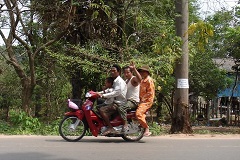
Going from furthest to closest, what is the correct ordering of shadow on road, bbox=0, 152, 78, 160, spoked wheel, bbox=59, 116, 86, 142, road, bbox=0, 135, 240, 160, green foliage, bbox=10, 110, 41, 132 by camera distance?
green foliage, bbox=10, 110, 41, 132 → spoked wheel, bbox=59, 116, 86, 142 → road, bbox=0, 135, 240, 160 → shadow on road, bbox=0, 152, 78, 160

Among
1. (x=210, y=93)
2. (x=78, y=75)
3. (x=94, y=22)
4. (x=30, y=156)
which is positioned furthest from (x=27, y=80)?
(x=210, y=93)

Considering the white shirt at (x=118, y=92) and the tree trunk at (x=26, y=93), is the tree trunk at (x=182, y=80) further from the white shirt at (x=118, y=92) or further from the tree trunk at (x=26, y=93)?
the tree trunk at (x=26, y=93)

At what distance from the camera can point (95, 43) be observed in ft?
41.2

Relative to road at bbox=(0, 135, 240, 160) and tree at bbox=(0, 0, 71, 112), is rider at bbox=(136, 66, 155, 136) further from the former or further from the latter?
tree at bbox=(0, 0, 71, 112)

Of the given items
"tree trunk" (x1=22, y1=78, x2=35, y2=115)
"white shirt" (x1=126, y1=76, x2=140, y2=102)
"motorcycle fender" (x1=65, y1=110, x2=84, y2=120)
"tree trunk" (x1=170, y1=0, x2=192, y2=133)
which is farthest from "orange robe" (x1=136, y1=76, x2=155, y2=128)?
"tree trunk" (x1=22, y1=78, x2=35, y2=115)

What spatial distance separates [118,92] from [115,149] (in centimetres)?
132

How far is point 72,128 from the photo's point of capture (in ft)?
27.9

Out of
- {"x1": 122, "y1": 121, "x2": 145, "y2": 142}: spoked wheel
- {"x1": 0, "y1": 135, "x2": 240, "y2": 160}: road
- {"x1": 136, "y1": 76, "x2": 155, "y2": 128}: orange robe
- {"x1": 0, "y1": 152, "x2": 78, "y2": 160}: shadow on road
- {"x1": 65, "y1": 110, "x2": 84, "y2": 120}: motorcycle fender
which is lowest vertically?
{"x1": 0, "y1": 152, "x2": 78, "y2": 160}: shadow on road

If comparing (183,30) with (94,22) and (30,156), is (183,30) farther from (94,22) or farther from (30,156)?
(30,156)

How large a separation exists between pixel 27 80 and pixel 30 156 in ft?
20.4

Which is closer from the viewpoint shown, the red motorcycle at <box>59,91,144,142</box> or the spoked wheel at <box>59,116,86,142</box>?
the red motorcycle at <box>59,91,144,142</box>

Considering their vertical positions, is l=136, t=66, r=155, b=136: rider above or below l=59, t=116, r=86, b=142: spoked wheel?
above

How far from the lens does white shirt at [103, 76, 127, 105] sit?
8219 millimetres

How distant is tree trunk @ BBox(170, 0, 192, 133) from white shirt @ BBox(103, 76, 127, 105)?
340cm
